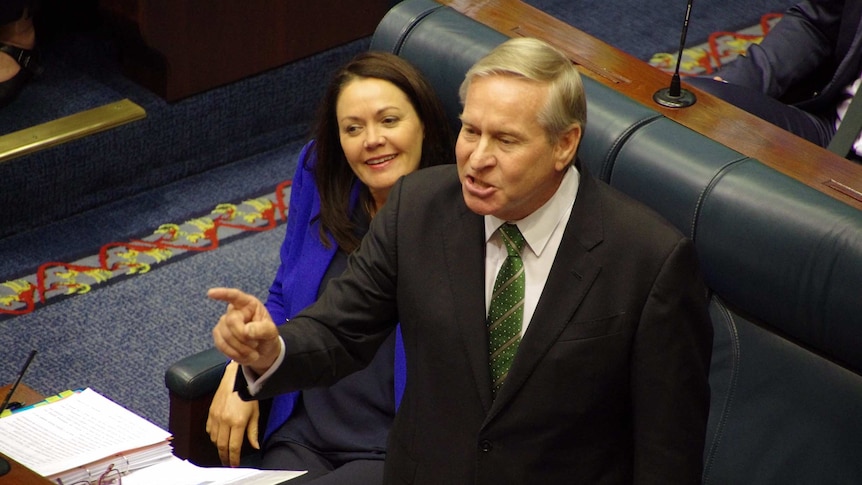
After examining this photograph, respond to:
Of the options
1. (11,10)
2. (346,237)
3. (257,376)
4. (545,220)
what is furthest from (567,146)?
(11,10)

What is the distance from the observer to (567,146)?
158 cm

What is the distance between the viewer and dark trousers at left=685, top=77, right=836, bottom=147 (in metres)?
2.65

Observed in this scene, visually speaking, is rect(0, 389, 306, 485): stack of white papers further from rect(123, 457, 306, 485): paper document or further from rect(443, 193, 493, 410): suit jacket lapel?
rect(443, 193, 493, 410): suit jacket lapel

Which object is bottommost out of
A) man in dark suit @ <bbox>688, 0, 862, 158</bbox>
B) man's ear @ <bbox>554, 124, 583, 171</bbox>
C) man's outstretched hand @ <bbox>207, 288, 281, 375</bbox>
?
man in dark suit @ <bbox>688, 0, 862, 158</bbox>

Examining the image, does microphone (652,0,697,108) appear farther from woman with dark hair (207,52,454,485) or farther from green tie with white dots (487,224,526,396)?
green tie with white dots (487,224,526,396)

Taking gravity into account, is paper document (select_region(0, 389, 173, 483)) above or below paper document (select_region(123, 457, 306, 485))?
above

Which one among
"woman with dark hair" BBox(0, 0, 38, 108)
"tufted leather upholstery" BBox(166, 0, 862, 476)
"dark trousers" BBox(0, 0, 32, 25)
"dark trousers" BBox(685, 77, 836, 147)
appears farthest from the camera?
"woman with dark hair" BBox(0, 0, 38, 108)

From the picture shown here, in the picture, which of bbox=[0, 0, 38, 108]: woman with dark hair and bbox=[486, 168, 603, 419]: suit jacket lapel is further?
bbox=[0, 0, 38, 108]: woman with dark hair

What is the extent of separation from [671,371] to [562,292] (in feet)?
0.54

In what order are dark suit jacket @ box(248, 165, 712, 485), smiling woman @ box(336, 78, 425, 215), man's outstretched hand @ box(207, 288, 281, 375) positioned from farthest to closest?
1. smiling woman @ box(336, 78, 425, 215)
2. dark suit jacket @ box(248, 165, 712, 485)
3. man's outstretched hand @ box(207, 288, 281, 375)

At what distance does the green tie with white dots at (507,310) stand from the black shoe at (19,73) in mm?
2121

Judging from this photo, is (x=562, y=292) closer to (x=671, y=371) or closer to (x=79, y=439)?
(x=671, y=371)

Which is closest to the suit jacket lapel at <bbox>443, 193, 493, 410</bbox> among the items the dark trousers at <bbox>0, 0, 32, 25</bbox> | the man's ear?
the man's ear

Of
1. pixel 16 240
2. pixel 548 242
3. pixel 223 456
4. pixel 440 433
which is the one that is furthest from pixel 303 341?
pixel 16 240
